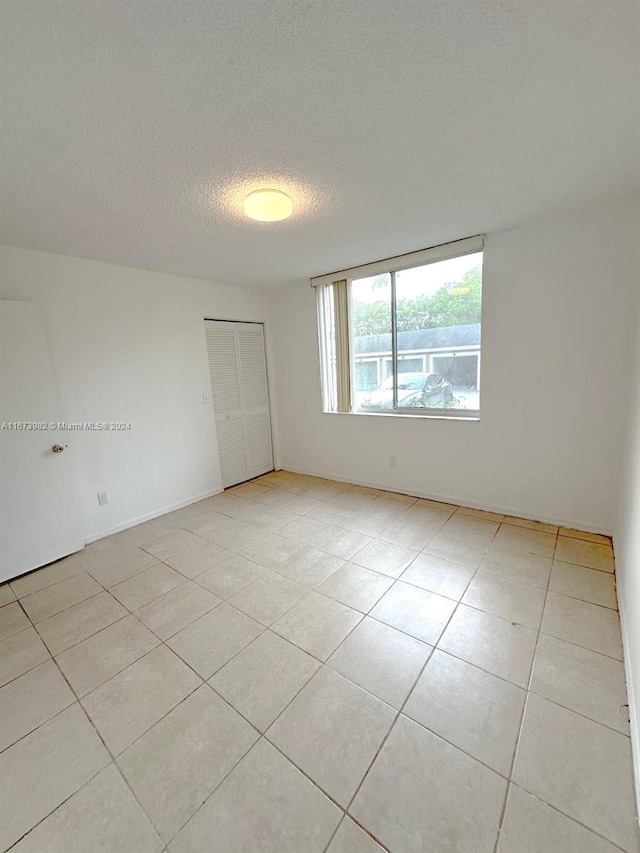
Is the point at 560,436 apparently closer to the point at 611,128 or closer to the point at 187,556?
the point at 611,128

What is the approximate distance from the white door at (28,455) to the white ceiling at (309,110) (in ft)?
2.36

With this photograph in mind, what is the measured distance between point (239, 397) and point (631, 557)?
12.4ft

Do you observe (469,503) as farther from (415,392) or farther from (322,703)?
(322,703)

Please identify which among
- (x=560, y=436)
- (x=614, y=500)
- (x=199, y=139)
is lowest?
(x=614, y=500)

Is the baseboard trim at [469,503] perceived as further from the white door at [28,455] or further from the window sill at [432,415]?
the white door at [28,455]

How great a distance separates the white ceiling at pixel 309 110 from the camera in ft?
3.25

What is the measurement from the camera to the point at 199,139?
1452 mm

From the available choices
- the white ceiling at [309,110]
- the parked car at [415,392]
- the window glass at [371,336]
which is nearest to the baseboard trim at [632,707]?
the parked car at [415,392]

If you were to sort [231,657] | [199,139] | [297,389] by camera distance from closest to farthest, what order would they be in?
1. [199,139]
2. [231,657]
3. [297,389]

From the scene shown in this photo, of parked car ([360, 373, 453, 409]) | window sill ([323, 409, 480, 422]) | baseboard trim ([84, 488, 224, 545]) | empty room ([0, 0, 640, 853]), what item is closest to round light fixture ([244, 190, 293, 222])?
empty room ([0, 0, 640, 853])

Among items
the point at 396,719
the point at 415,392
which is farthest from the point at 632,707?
the point at 415,392

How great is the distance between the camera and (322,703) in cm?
145

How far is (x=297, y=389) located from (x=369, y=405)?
3.45 ft

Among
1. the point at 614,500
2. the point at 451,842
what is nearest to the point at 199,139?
the point at 451,842
